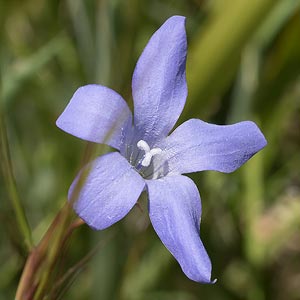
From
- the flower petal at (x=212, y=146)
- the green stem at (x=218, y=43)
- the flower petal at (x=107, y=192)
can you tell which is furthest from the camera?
the green stem at (x=218, y=43)

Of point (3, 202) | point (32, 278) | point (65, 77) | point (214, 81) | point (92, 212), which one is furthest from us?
point (65, 77)

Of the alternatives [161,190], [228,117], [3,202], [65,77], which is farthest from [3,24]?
[161,190]

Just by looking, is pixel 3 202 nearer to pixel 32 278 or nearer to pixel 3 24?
pixel 3 24

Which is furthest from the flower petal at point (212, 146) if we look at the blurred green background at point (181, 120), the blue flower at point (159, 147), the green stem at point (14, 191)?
the blurred green background at point (181, 120)

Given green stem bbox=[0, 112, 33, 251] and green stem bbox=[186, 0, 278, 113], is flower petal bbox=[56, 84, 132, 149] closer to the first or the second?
green stem bbox=[0, 112, 33, 251]

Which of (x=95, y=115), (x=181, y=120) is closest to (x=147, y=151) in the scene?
(x=95, y=115)

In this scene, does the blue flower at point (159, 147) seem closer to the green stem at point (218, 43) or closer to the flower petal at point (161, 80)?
the flower petal at point (161, 80)

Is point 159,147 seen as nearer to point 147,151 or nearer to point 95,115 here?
point 147,151
